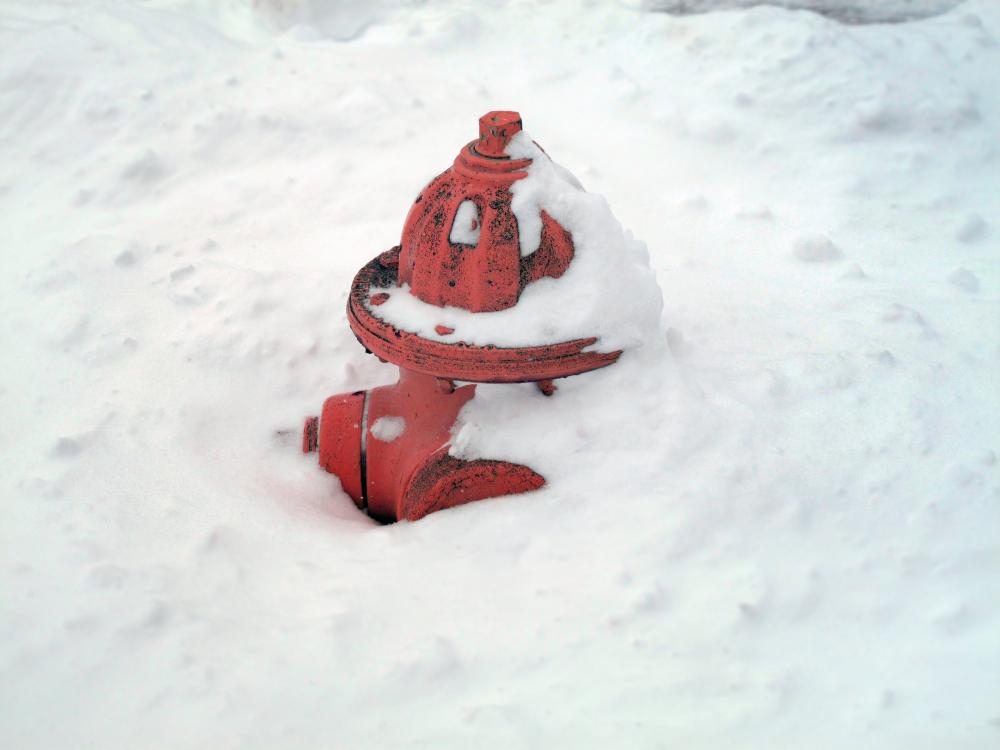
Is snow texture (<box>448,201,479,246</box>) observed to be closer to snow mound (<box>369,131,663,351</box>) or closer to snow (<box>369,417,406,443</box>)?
snow mound (<box>369,131,663,351</box>)

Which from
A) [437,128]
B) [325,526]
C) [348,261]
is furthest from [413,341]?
[437,128]

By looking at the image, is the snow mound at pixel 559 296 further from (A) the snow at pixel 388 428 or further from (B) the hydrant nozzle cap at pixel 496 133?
(A) the snow at pixel 388 428

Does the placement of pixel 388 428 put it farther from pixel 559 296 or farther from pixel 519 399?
pixel 559 296

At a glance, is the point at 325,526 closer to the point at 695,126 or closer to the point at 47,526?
the point at 47,526

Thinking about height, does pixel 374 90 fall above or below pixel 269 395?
above

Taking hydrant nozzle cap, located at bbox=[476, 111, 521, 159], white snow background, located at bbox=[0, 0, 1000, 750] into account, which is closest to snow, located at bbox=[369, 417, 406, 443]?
white snow background, located at bbox=[0, 0, 1000, 750]

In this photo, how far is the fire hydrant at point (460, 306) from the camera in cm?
193

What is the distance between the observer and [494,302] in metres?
1.97

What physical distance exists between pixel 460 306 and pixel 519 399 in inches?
11.7

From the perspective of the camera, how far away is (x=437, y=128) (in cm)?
368

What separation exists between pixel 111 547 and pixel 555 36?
124 inches

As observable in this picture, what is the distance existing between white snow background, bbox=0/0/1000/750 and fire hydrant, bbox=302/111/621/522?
80 millimetres

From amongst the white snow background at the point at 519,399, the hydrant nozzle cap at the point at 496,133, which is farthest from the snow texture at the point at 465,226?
the white snow background at the point at 519,399

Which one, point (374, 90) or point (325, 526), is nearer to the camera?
point (325, 526)
